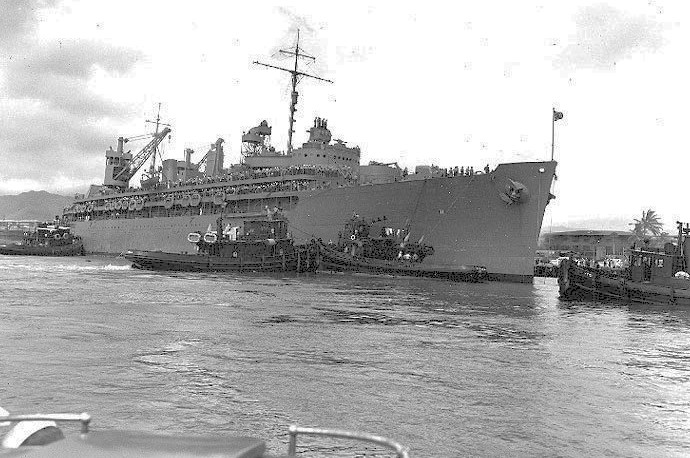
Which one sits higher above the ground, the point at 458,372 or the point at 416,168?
the point at 416,168

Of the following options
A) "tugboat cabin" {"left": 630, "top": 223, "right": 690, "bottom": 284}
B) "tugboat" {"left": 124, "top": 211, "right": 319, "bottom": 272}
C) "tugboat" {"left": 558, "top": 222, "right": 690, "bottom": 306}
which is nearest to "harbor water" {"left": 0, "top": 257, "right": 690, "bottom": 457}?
"tugboat" {"left": 558, "top": 222, "right": 690, "bottom": 306}

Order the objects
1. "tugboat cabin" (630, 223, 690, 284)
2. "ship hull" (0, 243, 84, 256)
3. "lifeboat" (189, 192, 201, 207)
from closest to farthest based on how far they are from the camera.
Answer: "tugboat cabin" (630, 223, 690, 284)
"lifeboat" (189, 192, 201, 207)
"ship hull" (0, 243, 84, 256)

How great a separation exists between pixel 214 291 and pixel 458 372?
1925 cm

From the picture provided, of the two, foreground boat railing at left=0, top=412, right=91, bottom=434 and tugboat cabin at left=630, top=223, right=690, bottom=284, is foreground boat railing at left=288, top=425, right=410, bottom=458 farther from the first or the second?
tugboat cabin at left=630, top=223, right=690, bottom=284

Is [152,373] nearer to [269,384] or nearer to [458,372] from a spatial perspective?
[269,384]

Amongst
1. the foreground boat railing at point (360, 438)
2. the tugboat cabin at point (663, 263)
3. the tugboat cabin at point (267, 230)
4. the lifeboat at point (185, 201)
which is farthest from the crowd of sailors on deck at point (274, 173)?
the foreground boat railing at point (360, 438)

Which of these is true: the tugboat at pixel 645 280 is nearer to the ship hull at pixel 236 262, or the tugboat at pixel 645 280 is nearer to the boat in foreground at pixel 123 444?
the ship hull at pixel 236 262

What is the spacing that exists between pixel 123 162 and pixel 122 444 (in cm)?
9082

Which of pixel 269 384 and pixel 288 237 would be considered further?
pixel 288 237

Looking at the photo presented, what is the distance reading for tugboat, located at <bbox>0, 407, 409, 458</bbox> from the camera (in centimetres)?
239

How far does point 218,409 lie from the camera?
7.69m

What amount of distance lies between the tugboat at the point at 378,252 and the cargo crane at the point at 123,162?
162ft

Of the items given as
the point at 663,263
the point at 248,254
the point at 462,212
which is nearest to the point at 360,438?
the point at 663,263

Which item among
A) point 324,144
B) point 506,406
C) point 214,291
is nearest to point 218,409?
point 506,406
